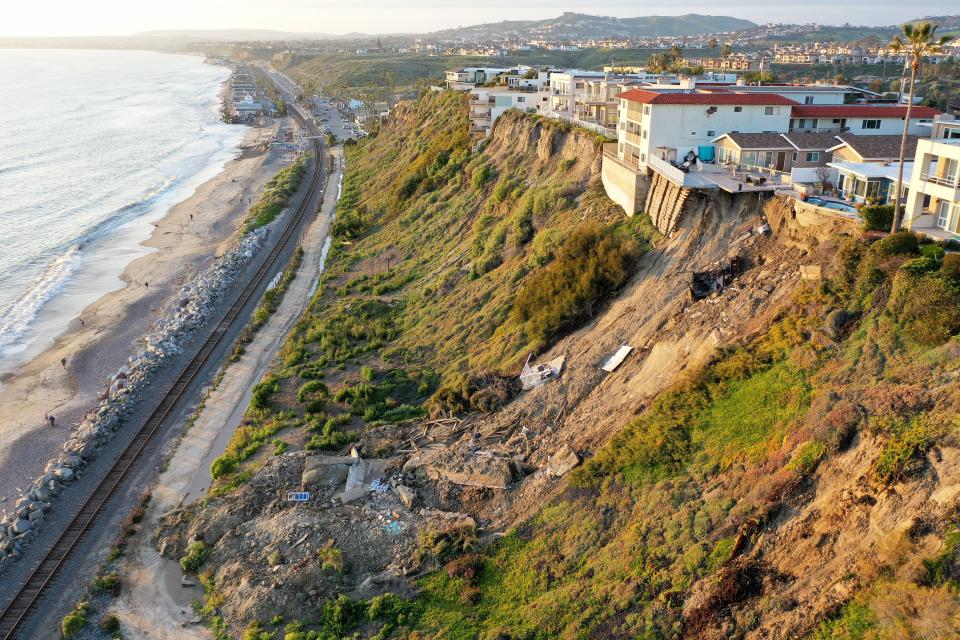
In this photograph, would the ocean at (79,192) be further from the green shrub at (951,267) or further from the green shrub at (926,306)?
the green shrub at (951,267)

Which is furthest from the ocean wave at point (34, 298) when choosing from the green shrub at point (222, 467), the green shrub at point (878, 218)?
the green shrub at point (878, 218)

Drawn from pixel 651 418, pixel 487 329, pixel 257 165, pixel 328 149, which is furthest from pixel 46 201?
pixel 651 418

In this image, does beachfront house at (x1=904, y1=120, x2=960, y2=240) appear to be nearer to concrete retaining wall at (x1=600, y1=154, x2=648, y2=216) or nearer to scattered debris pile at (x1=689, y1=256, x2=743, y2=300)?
scattered debris pile at (x1=689, y1=256, x2=743, y2=300)

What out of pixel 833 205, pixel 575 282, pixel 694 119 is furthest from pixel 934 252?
pixel 694 119

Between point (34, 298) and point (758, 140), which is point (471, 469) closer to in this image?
point (758, 140)

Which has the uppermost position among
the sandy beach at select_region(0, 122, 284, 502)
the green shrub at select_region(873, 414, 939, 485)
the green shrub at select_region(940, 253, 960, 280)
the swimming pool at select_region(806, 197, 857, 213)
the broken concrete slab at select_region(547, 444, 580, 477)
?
the swimming pool at select_region(806, 197, 857, 213)

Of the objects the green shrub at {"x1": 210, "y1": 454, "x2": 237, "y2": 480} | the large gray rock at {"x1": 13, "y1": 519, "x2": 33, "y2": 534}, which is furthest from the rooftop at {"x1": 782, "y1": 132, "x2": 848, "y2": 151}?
the large gray rock at {"x1": 13, "y1": 519, "x2": 33, "y2": 534}

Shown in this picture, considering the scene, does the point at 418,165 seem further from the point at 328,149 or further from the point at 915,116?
the point at 328,149
